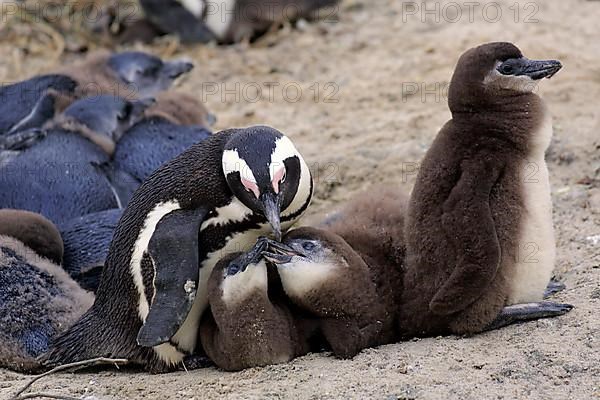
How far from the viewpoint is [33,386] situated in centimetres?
337

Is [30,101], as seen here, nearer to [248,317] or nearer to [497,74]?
[248,317]

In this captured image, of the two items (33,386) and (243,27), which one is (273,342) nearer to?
(33,386)

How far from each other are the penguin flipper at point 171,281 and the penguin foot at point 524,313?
2.97 feet

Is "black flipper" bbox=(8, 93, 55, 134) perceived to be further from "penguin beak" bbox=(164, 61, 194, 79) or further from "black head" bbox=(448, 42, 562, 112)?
"black head" bbox=(448, 42, 562, 112)

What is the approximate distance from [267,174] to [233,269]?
12.0 inches

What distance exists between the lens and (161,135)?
5.33 metres

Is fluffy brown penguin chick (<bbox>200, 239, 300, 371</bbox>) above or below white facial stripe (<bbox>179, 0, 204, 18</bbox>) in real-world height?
above

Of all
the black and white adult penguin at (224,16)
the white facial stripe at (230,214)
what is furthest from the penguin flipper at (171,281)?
the black and white adult penguin at (224,16)

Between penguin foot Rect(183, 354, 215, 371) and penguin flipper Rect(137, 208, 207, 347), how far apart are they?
263 mm

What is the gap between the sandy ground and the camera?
303cm

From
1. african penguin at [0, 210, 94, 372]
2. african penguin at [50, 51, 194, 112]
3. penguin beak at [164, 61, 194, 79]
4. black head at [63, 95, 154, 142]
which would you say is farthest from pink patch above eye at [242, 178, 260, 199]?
penguin beak at [164, 61, 194, 79]

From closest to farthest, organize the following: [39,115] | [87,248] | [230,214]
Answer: [230,214] < [87,248] < [39,115]

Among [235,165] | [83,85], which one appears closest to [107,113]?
[83,85]

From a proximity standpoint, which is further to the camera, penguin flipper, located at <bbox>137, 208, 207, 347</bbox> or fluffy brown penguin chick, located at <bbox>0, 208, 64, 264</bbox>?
fluffy brown penguin chick, located at <bbox>0, 208, 64, 264</bbox>
